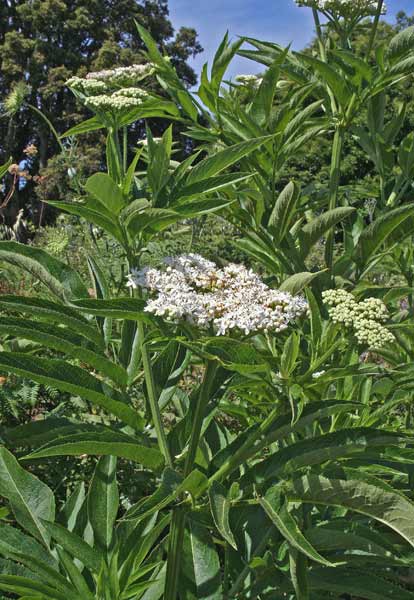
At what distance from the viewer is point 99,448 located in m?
1.38

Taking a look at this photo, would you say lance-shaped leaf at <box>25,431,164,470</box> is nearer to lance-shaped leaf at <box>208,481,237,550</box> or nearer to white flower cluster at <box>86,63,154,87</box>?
lance-shaped leaf at <box>208,481,237,550</box>

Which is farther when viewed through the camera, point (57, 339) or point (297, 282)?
point (297, 282)

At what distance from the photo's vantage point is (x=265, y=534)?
183 centimetres

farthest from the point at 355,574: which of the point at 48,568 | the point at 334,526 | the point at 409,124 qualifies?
the point at 409,124

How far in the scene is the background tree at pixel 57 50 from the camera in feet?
82.6

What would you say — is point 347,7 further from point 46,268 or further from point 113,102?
point 46,268

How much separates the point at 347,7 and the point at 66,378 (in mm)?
1845

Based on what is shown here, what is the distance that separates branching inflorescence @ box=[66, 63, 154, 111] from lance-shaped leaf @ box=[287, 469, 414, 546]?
1275 millimetres

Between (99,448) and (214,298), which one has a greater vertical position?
(214,298)

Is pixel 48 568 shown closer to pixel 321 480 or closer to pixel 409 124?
pixel 321 480

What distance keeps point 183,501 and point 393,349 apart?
58.9 inches

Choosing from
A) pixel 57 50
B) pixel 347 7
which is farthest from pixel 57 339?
pixel 57 50

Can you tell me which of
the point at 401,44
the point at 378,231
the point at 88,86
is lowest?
the point at 378,231

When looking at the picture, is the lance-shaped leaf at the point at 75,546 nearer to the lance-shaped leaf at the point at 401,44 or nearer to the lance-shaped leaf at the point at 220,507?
the lance-shaped leaf at the point at 220,507
